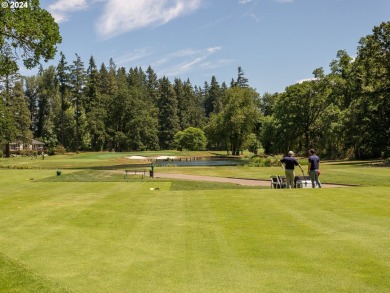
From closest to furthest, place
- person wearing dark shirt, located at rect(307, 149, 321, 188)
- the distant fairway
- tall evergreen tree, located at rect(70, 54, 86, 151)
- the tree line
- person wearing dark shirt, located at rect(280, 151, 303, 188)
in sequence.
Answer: the distant fairway → person wearing dark shirt, located at rect(280, 151, 303, 188) → person wearing dark shirt, located at rect(307, 149, 321, 188) → the tree line → tall evergreen tree, located at rect(70, 54, 86, 151)

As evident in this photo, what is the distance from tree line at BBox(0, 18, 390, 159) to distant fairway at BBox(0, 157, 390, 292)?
385 inches

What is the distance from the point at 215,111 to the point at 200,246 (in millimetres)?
167726

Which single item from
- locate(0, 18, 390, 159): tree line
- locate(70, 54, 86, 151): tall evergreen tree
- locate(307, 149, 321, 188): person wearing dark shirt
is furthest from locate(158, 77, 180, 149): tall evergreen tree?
locate(307, 149, 321, 188): person wearing dark shirt

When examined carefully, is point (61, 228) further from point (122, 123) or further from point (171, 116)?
point (171, 116)

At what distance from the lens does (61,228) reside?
11.8 metres

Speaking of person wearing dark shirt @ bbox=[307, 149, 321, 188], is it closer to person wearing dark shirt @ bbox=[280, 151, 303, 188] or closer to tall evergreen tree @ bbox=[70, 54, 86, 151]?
person wearing dark shirt @ bbox=[280, 151, 303, 188]

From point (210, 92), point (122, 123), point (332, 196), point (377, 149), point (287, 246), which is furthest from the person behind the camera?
point (210, 92)

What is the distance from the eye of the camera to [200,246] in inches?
376

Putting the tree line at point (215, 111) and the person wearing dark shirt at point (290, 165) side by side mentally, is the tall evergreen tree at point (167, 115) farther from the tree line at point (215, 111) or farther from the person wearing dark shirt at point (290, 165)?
the person wearing dark shirt at point (290, 165)

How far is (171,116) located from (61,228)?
438ft

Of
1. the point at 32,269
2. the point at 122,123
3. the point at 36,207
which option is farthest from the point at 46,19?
the point at 122,123

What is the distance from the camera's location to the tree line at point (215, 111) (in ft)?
168

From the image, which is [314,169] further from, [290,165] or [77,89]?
[77,89]

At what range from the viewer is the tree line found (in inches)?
2014
